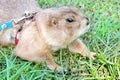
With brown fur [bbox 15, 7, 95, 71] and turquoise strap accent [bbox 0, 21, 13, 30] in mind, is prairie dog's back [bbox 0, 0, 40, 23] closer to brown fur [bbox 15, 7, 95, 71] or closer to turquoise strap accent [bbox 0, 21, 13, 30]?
turquoise strap accent [bbox 0, 21, 13, 30]

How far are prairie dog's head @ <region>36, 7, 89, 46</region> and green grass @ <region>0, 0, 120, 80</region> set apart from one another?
323mm

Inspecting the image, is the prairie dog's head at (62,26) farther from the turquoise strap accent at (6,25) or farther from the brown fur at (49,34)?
the turquoise strap accent at (6,25)

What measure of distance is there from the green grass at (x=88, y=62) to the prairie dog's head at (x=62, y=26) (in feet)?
1.06

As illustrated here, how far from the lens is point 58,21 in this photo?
3.25 meters

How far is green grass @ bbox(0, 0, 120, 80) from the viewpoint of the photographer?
3322 mm

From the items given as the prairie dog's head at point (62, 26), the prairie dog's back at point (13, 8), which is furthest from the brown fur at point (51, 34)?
the prairie dog's back at point (13, 8)

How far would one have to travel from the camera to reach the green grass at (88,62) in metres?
3.32

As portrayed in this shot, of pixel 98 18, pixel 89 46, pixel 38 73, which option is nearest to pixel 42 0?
pixel 98 18

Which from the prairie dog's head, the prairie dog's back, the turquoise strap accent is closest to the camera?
the prairie dog's head

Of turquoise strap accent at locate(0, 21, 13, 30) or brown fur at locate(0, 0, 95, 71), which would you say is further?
turquoise strap accent at locate(0, 21, 13, 30)

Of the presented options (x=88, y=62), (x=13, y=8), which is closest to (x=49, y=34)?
(x=88, y=62)

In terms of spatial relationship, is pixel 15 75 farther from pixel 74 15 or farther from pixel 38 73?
pixel 74 15

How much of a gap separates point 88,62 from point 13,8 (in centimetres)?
105

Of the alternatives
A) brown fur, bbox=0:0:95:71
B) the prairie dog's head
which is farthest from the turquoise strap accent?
the prairie dog's head
